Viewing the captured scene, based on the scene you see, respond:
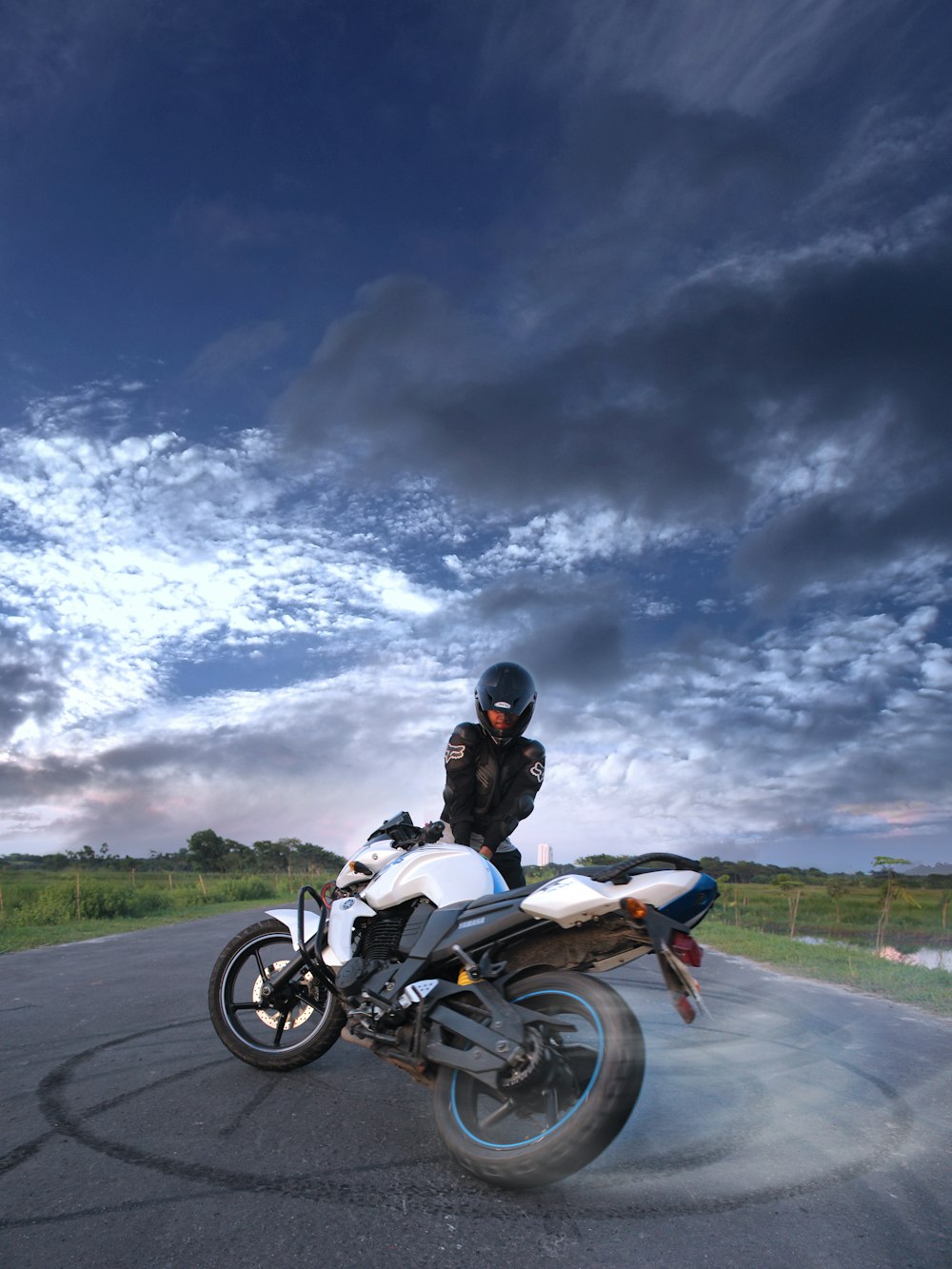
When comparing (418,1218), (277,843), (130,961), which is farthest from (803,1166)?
(277,843)

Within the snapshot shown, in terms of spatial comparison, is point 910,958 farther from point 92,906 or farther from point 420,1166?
point 92,906

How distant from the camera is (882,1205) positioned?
260cm

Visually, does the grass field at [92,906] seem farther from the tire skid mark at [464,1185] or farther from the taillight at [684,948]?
the taillight at [684,948]

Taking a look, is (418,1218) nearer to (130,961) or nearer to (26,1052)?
(26,1052)

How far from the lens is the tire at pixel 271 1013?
13.6 ft

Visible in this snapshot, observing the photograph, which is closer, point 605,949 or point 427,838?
point 605,949

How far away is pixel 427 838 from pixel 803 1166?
193 cm

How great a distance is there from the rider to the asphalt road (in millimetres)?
1351

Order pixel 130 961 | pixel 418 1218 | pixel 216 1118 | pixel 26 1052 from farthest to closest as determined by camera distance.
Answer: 1. pixel 130 961
2. pixel 26 1052
3. pixel 216 1118
4. pixel 418 1218

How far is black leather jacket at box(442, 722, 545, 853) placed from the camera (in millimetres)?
4859

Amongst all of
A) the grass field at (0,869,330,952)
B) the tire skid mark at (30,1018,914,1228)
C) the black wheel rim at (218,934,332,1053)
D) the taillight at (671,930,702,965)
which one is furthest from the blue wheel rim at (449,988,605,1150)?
the grass field at (0,869,330,952)

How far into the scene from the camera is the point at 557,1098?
2725 mm

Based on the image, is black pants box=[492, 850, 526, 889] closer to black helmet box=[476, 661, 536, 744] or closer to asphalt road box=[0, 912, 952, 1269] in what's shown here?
black helmet box=[476, 661, 536, 744]

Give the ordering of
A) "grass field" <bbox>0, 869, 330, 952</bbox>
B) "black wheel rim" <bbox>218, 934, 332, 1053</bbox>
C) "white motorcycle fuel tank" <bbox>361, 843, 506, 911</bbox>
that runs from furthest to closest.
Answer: "grass field" <bbox>0, 869, 330, 952</bbox> < "black wheel rim" <bbox>218, 934, 332, 1053</bbox> < "white motorcycle fuel tank" <bbox>361, 843, 506, 911</bbox>
